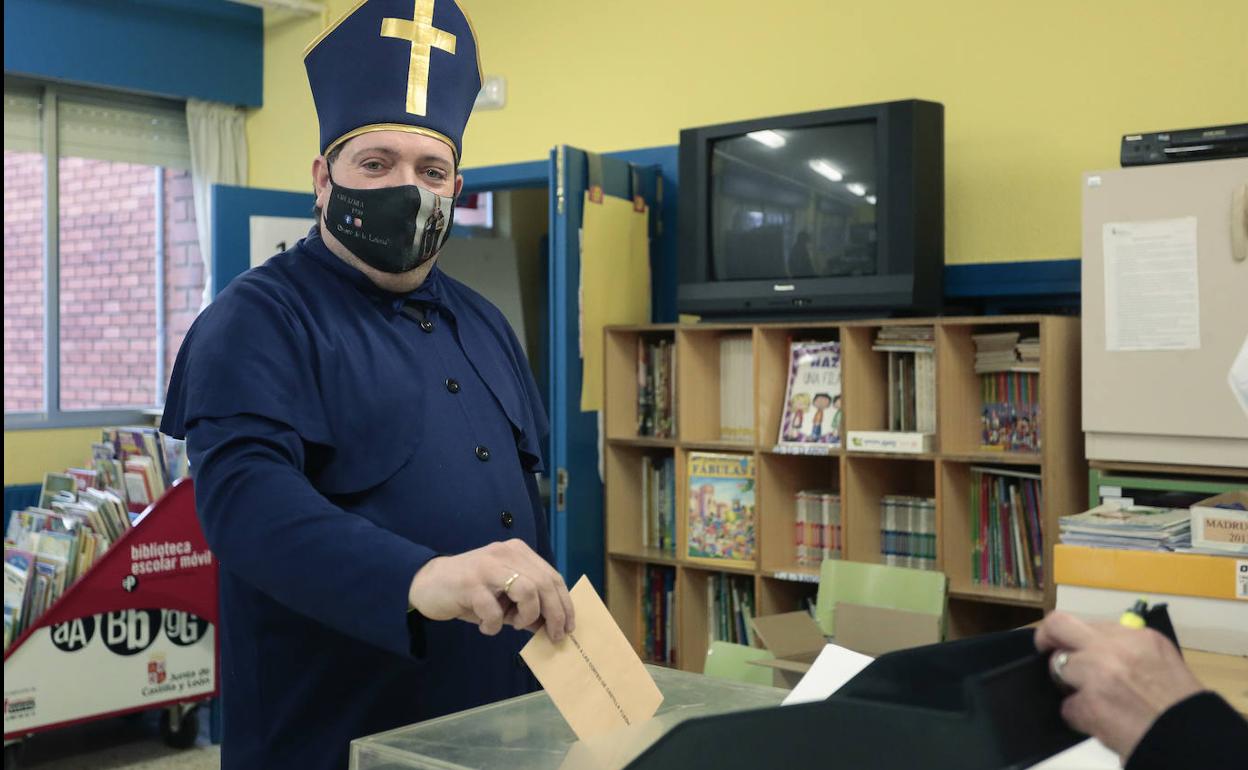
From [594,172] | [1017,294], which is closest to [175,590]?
[594,172]

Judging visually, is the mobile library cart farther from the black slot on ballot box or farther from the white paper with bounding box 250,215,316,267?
the black slot on ballot box

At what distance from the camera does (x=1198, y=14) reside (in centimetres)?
326

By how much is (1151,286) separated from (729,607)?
A: 1613 millimetres

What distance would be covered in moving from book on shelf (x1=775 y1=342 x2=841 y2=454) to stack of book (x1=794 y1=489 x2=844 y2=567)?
0.62 ft

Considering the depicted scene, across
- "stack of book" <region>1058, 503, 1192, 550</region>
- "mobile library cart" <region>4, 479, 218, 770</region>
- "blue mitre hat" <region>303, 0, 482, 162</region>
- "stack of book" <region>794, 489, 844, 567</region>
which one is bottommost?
"mobile library cart" <region>4, 479, 218, 770</region>

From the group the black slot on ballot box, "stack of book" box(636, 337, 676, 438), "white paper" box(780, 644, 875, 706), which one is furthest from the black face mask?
"stack of book" box(636, 337, 676, 438)

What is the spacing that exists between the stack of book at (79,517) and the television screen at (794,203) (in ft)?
7.08

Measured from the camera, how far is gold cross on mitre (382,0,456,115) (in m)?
1.60

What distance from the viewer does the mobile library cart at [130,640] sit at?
12.6 ft

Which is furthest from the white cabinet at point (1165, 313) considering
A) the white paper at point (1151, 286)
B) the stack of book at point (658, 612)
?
the stack of book at point (658, 612)

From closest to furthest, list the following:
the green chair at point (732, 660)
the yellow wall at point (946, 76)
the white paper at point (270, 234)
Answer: the green chair at point (732, 660) < the yellow wall at point (946, 76) < the white paper at point (270, 234)

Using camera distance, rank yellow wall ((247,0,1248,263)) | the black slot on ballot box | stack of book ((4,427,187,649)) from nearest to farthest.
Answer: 1. the black slot on ballot box
2. yellow wall ((247,0,1248,263))
3. stack of book ((4,427,187,649))

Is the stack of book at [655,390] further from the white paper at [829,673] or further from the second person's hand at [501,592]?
the second person's hand at [501,592]

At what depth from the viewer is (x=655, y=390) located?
3.95 metres
